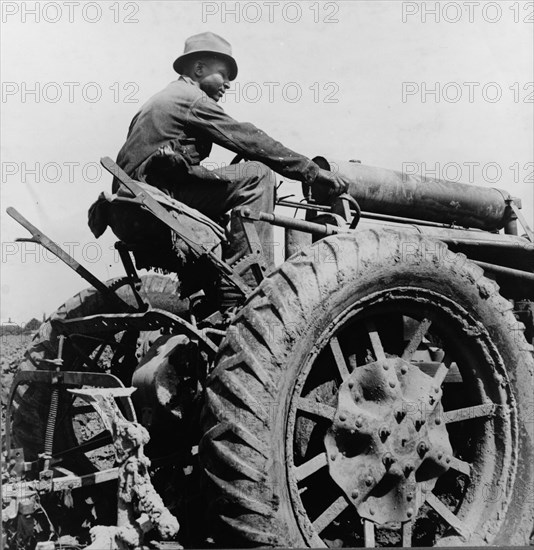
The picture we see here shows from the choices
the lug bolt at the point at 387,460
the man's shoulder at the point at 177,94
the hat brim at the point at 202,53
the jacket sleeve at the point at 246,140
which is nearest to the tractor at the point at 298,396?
the lug bolt at the point at 387,460

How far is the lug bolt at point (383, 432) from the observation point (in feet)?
10.9

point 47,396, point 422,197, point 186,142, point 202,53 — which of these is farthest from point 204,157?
point 47,396

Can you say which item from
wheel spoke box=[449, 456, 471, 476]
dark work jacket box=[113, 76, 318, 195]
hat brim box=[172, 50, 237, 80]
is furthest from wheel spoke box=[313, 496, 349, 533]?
hat brim box=[172, 50, 237, 80]

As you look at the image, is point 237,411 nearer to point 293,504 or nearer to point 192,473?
point 293,504

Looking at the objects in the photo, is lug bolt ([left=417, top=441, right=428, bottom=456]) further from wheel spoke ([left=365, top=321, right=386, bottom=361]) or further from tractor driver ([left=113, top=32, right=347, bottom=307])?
tractor driver ([left=113, top=32, right=347, bottom=307])

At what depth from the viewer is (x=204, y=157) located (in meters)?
4.30

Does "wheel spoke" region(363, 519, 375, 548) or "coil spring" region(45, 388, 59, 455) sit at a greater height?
"coil spring" region(45, 388, 59, 455)

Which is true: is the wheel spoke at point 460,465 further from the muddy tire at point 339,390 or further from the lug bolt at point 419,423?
the lug bolt at point 419,423

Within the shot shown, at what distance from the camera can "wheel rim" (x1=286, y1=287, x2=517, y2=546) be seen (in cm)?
331

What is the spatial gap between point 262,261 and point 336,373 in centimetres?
71

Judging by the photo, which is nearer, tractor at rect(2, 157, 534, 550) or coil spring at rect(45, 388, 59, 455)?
tractor at rect(2, 157, 534, 550)

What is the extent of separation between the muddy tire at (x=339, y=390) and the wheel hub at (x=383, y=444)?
3 centimetres

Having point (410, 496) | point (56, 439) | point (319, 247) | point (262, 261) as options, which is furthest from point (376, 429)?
point (56, 439)

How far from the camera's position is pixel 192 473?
409 centimetres
